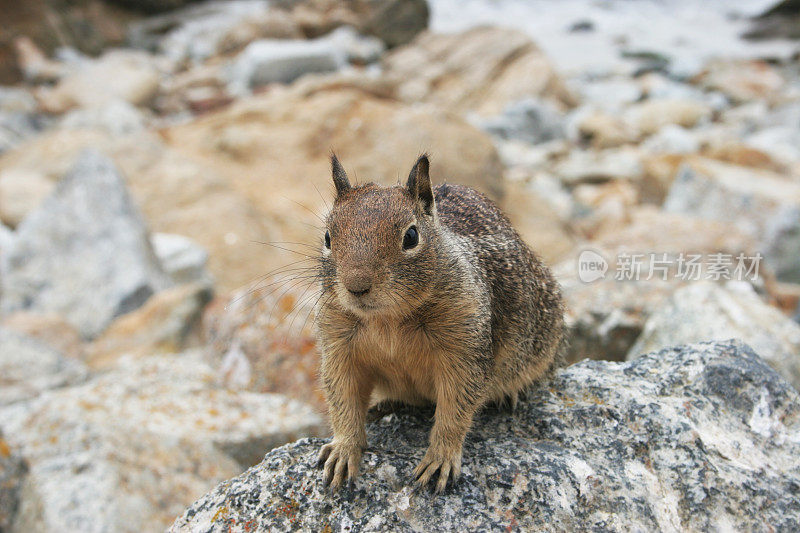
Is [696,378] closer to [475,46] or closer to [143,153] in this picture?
[143,153]

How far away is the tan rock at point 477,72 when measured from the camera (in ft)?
96.0

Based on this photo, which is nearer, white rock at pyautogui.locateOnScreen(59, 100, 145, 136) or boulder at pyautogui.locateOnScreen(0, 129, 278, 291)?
boulder at pyautogui.locateOnScreen(0, 129, 278, 291)

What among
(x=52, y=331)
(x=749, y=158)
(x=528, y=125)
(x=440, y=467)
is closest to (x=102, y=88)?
(x=528, y=125)

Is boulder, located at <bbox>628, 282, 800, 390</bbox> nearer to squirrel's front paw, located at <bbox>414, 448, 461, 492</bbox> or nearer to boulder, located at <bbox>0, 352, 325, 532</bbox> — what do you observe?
boulder, located at <bbox>0, 352, 325, 532</bbox>

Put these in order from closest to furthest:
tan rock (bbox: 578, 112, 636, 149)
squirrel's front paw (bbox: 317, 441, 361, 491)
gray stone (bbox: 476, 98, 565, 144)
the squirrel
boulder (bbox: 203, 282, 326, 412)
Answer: the squirrel
squirrel's front paw (bbox: 317, 441, 361, 491)
boulder (bbox: 203, 282, 326, 412)
tan rock (bbox: 578, 112, 636, 149)
gray stone (bbox: 476, 98, 565, 144)

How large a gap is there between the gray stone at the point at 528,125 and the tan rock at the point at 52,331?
18.6 m

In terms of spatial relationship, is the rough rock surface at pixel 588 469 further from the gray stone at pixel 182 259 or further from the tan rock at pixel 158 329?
the gray stone at pixel 182 259

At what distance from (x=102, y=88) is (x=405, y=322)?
28.7m

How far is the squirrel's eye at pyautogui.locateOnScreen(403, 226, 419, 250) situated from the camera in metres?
2.86

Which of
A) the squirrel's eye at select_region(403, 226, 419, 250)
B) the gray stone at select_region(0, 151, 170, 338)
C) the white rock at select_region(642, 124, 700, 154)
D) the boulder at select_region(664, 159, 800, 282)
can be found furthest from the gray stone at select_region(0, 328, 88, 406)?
the white rock at select_region(642, 124, 700, 154)

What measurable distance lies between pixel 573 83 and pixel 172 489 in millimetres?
33161

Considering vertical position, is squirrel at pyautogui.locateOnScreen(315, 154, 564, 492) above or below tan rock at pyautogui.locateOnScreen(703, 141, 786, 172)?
above

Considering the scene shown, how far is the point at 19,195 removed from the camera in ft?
43.5

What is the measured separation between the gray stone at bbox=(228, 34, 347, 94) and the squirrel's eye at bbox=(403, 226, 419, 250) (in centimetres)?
2812
